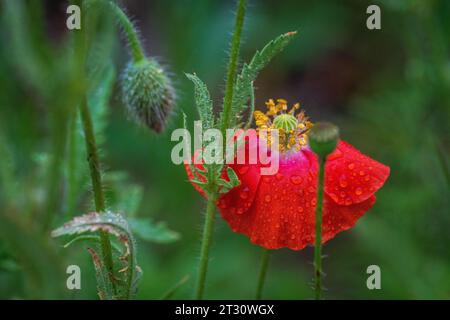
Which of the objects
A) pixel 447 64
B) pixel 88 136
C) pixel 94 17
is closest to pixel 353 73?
pixel 447 64

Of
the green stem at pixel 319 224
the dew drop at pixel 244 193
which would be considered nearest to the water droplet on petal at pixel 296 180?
the dew drop at pixel 244 193

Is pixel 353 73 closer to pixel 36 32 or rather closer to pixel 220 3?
pixel 220 3

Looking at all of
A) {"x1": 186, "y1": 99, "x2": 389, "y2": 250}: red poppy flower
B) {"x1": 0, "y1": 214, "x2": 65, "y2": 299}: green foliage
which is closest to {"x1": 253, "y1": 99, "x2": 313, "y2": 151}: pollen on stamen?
{"x1": 186, "y1": 99, "x2": 389, "y2": 250}: red poppy flower

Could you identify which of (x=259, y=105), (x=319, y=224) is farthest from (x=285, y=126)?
(x=259, y=105)

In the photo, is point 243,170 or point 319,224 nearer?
point 319,224

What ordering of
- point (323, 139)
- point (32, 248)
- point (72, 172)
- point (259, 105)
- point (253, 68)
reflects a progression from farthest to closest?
A: 1. point (259, 105)
2. point (72, 172)
3. point (253, 68)
4. point (323, 139)
5. point (32, 248)

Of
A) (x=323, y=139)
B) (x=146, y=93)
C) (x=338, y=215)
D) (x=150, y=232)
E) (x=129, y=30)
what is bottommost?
(x=150, y=232)

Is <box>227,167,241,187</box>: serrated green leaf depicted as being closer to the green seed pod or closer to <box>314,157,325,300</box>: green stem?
<box>314,157,325,300</box>: green stem

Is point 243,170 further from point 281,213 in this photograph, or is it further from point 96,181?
point 96,181
